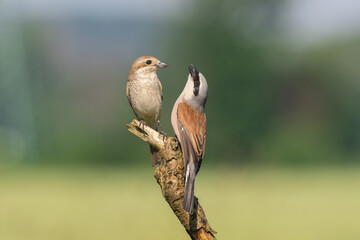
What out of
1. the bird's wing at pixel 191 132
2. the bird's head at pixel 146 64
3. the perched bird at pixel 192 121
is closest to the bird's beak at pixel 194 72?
the perched bird at pixel 192 121

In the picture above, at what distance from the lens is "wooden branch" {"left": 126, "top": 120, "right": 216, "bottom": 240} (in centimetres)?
537

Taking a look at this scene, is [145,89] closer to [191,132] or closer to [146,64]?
[146,64]

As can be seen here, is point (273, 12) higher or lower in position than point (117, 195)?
higher

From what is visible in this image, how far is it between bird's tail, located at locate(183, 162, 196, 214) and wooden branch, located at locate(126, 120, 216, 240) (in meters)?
0.11

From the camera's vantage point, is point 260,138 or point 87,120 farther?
point 87,120

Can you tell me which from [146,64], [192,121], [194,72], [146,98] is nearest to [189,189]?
[192,121]

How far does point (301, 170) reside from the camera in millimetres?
27312

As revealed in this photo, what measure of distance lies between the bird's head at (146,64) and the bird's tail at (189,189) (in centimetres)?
226

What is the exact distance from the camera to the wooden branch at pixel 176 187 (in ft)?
17.6

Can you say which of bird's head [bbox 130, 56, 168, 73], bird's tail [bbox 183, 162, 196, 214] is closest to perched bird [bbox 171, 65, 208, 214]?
bird's tail [bbox 183, 162, 196, 214]

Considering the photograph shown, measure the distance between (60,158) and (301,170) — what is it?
1288 centimetres

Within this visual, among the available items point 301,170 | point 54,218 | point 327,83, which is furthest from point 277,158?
point 54,218

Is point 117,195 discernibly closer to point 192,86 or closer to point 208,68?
point 208,68

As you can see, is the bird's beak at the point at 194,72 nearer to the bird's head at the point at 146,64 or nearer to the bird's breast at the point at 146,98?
A: the bird's head at the point at 146,64
